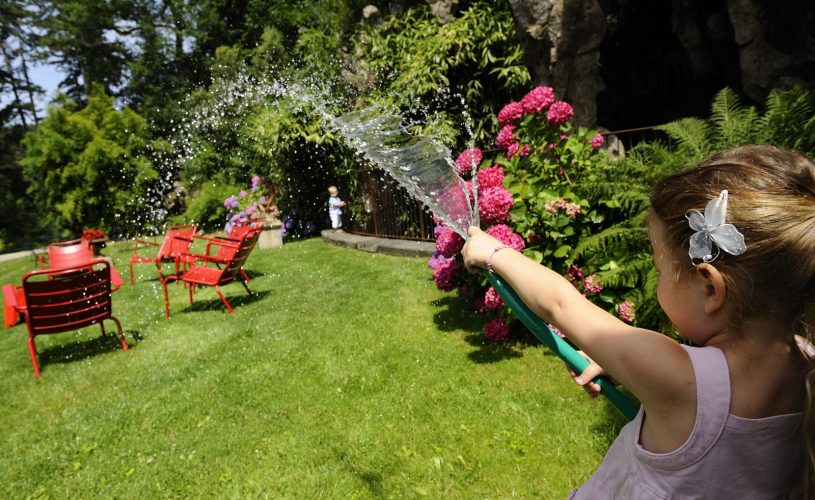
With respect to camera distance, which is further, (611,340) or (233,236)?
(233,236)

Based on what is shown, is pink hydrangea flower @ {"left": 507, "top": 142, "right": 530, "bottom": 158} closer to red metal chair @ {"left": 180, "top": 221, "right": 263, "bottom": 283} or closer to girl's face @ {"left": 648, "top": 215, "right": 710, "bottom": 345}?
girl's face @ {"left": 648, "top": 215, "right": 710, "bottom": 345}

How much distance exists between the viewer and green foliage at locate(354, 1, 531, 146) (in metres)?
8.86

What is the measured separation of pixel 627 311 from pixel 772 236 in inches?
112

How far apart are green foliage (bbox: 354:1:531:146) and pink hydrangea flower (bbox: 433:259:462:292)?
4.42 m

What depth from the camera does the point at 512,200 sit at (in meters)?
4.14

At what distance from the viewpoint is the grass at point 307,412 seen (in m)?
2.97

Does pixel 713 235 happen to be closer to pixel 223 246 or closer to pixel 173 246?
pixel 223 246

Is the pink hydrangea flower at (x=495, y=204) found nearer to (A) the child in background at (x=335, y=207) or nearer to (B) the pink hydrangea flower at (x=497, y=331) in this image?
(B) the pink hydrangea flower at (x=497, y=331)

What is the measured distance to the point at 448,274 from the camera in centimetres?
495

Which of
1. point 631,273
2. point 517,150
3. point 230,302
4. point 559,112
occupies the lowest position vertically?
point 230,302

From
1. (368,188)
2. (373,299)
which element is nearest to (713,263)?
(373,299)

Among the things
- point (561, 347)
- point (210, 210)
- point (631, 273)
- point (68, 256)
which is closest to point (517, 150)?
point (631, 273)

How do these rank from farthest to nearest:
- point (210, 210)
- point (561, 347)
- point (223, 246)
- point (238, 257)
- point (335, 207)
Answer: point (210, 210)
point (335, 207)
point (223, 246)
point (238, 257)
point (561, 347)

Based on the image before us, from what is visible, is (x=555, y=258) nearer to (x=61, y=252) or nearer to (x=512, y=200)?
(x=512, y=200)
